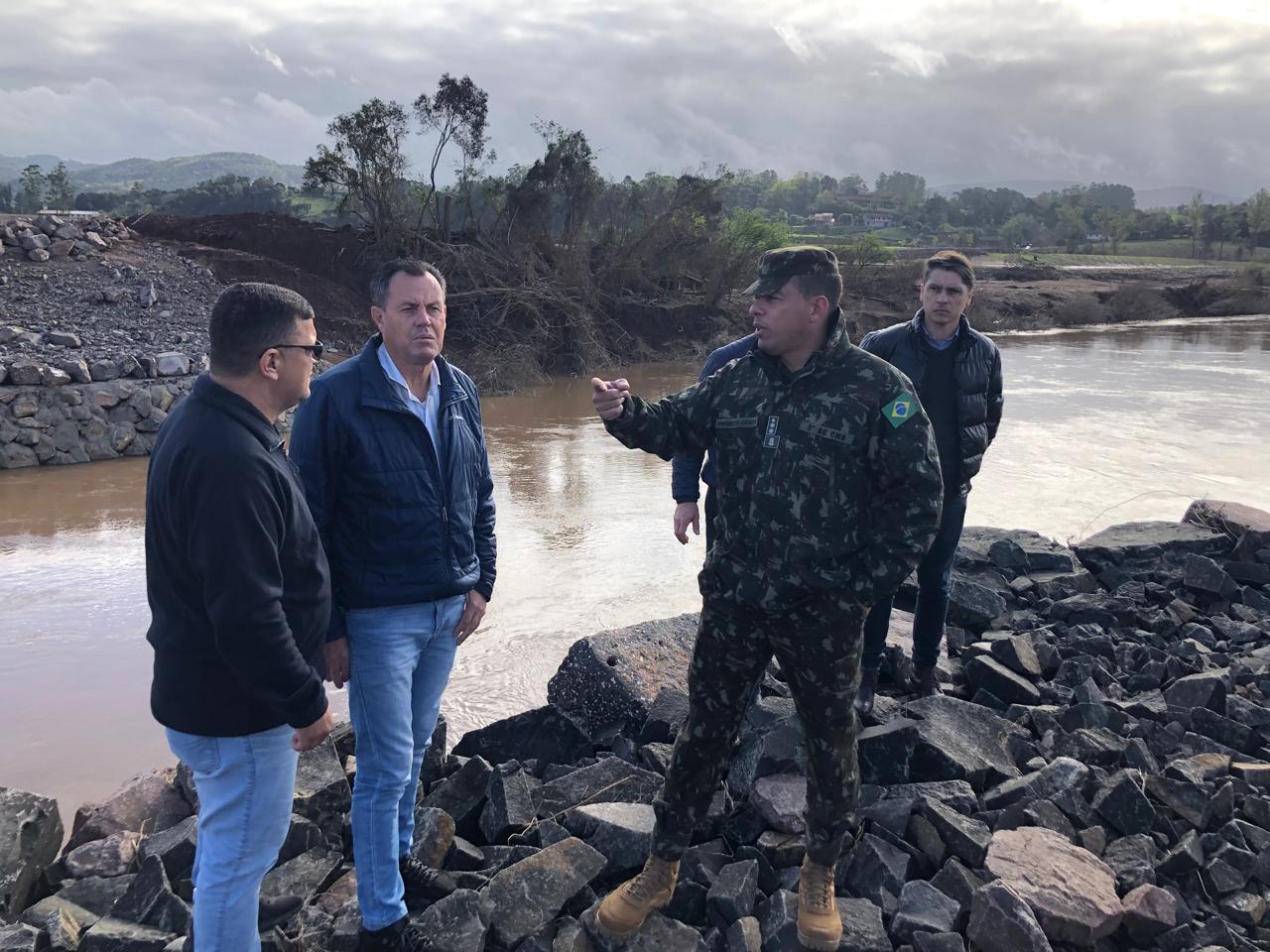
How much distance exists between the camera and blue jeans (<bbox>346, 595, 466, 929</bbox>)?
271 cm

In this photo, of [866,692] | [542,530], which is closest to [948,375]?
[866,692]

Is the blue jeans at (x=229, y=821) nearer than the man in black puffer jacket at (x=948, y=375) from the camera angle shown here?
Yes

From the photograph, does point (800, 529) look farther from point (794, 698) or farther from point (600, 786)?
point (600, 786)

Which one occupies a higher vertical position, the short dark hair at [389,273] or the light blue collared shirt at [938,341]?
the short dark hair at [389,273]

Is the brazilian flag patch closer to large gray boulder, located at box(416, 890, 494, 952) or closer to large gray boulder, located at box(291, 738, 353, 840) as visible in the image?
large gray boulder, located at box(416, 890, 494, 952)

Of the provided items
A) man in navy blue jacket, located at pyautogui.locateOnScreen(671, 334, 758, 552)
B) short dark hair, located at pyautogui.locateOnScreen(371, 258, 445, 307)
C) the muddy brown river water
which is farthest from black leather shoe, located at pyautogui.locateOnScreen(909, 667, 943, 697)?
short dark hair, located at pyautogui.locateOnScreen(371, 258, 445, 307)

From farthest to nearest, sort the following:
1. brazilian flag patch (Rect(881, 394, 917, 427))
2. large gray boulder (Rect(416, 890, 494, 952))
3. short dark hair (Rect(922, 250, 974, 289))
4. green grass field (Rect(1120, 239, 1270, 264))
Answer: green grass field (Rect(1120, 239, 1270, 264)) → short dark hair (Rect(922, 250, 974, 289)) → large gray boulder (Rect(416, 890, 494, 952)) → brazilian flag patch (Rect(881, 394, 917, 427))

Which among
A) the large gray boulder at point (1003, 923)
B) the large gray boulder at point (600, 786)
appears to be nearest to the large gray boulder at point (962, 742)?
the large gray boulder at point (1003, 923)

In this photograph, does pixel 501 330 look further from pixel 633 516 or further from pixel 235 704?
pixel 235 704

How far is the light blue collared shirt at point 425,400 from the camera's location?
2818mm

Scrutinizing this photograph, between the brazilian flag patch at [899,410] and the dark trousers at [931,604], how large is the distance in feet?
4.53

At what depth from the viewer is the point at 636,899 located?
2.92 meters

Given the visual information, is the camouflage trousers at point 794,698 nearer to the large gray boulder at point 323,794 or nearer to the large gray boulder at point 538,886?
the large gray boulder at point 538,886

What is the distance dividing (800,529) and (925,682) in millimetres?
2290
